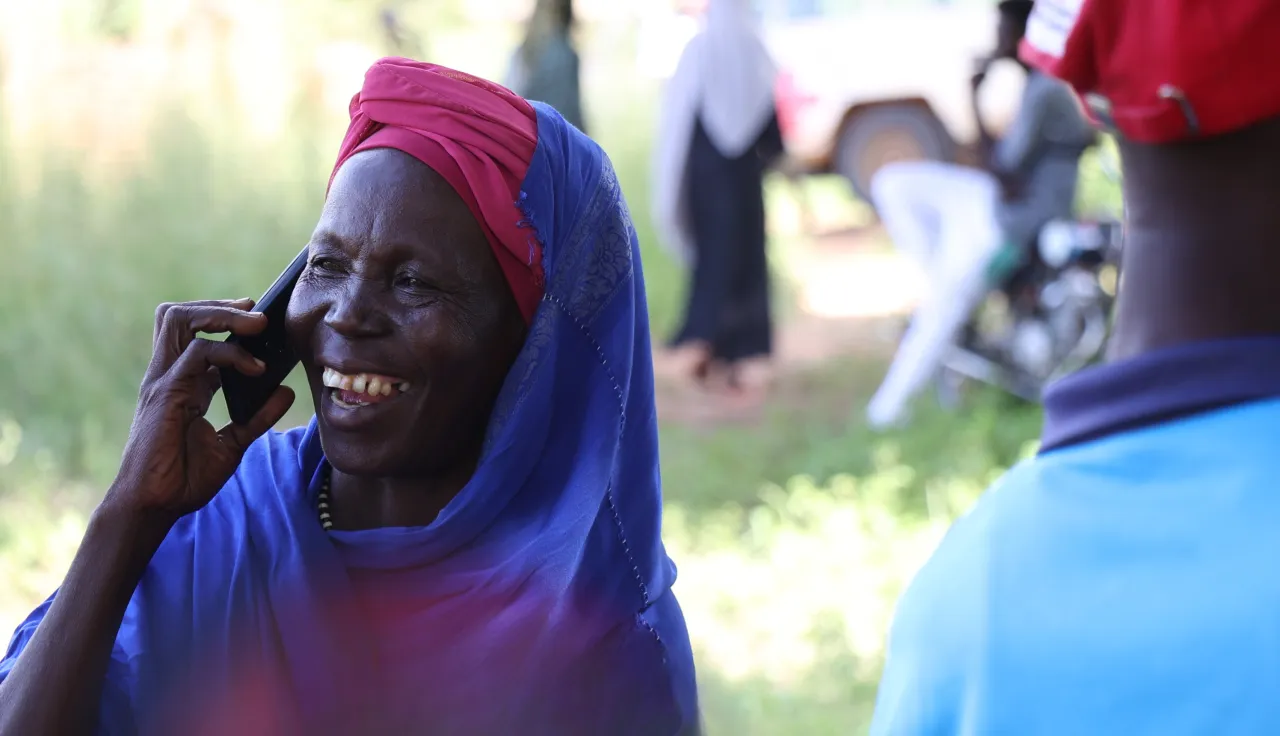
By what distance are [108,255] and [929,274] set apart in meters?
4.48

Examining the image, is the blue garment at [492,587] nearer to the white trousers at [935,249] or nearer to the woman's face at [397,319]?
the woman's face at [397,319]

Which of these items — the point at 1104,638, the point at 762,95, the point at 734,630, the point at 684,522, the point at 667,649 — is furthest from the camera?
the point at 762,95

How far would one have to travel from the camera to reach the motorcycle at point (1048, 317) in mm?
6746

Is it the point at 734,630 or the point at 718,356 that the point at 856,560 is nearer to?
the point at 734,630

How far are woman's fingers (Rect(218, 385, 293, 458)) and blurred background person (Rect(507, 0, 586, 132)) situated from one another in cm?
600

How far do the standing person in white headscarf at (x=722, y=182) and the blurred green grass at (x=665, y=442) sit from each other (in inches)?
19.2

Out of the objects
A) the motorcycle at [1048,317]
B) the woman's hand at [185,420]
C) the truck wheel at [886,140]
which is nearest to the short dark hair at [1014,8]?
the motorcycle at [1048,317]

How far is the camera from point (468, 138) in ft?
5.94

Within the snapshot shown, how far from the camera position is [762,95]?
8367 millimetres

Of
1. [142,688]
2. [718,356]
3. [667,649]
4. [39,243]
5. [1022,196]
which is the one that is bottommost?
[718,356]

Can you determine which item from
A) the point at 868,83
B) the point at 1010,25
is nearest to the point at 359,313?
the point at 1010,25

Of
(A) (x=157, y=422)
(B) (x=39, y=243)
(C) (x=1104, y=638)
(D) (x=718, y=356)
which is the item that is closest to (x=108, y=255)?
(B) (x=39, y=243)

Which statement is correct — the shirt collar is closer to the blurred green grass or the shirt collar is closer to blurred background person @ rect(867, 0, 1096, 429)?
the blurred green grass

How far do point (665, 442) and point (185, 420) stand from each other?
17.9 ft
